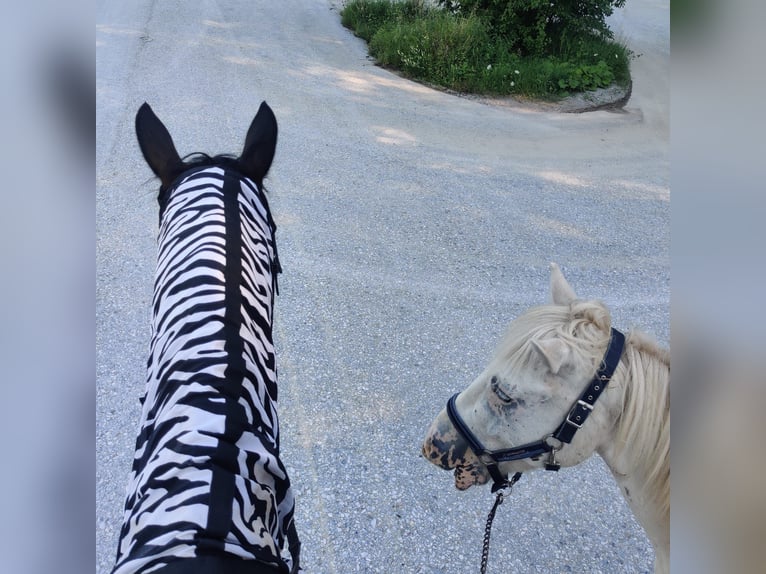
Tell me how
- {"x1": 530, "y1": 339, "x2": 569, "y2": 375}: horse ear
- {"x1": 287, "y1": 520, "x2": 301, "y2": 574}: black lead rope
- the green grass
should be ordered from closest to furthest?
{"x1": 530, "y1": 339, "x2": 569, "y2": 375}: horse ear → {"x1": 287, "y1": 520, "x2": 301, "y2": 574}: black lead rope → the green grass

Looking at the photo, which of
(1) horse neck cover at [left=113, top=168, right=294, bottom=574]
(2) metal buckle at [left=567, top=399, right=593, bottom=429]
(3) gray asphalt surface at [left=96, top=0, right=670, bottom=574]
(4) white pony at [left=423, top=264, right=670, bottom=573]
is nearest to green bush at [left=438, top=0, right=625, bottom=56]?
(3) gray asphalt surface at [left=96, top=0, right=670, bottom=574]

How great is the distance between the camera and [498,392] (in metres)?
1.18

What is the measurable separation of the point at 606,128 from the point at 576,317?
3375 millimetres

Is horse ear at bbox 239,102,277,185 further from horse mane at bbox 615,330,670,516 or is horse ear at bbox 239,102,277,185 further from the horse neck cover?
horse mane at bbox 615,330,670,516

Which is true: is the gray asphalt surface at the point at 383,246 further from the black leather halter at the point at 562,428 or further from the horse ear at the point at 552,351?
the horse ear at the point at 552,351

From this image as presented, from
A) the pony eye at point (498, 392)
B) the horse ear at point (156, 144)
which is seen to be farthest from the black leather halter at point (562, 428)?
the horse ear at point (156, 144)

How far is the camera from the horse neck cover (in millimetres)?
774

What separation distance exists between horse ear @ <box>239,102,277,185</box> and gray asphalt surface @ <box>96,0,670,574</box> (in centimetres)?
43

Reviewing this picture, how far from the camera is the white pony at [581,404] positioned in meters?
1.11

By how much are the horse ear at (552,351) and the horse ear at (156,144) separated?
106cm

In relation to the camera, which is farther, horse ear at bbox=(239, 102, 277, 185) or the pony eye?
horse ear at bbox=(239, 102, 277, 185)

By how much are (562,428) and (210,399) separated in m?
0.73

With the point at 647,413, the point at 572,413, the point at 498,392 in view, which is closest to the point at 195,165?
the point at 498,392

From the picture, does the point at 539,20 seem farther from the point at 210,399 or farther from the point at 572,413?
the point at 210,399
